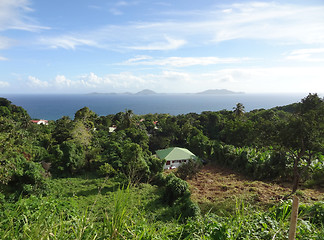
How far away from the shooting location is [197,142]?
70.7 ft

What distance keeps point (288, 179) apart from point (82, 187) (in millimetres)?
14114

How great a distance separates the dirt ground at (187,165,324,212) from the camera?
934cm

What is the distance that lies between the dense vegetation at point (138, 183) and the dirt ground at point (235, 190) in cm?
82

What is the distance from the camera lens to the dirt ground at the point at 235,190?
9.34 m

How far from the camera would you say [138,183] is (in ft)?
46.9

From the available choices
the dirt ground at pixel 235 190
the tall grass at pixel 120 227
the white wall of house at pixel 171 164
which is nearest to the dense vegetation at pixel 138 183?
the tall grass at pixel 120 227

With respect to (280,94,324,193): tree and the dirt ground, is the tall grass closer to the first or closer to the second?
the dirt ground

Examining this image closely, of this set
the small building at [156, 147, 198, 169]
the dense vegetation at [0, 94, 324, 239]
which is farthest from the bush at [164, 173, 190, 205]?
the small building at [156, 147, 198, 169]

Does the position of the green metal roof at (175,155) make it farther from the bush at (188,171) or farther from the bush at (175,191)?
the bush at (175,191)

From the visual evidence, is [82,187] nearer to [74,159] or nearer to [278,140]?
[74,159]

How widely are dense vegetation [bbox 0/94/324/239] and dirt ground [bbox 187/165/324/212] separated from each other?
82 centimetres

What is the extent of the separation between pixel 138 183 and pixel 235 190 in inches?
267

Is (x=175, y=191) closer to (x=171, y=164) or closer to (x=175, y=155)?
(x=171, y=164)

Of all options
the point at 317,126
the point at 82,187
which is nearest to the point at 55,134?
the point at 82,187
